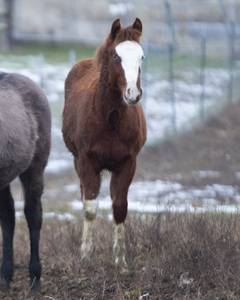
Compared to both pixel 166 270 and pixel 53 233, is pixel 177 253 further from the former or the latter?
pixel 53 233

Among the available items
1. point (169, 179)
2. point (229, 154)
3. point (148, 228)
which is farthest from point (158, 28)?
point (148, 228)

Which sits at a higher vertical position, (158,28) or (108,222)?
(108,222)

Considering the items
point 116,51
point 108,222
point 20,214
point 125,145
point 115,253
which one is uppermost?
point 116,51

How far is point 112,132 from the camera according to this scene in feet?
29.0

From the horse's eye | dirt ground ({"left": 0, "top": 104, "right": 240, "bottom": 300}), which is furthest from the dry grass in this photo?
the horse's eye

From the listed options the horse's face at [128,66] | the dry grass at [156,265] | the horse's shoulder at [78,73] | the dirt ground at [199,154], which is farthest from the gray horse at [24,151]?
the dirt ground at [199,154]

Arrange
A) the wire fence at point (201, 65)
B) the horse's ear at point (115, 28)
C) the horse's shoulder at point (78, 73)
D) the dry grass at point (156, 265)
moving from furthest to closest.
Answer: the wire fence at point (201, 65), the horse's shoulder at point (78, 73), the horse's ear at point (115, 28), the dry grass at point (156, 265)

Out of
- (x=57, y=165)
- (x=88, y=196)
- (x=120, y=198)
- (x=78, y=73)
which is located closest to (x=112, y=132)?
(x=120, y=198)

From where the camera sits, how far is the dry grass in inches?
309

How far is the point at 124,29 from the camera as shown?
28.0 feet

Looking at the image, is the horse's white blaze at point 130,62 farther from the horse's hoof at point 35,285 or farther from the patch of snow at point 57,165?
the patch of snow at point 57,165

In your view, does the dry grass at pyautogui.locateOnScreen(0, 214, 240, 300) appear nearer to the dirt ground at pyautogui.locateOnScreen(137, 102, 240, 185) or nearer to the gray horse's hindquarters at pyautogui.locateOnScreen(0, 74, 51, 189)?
the gray horse's hindquarters at pyautogui.locateOnScreen(0, 74, 51, 189)

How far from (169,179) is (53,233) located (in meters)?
6.24

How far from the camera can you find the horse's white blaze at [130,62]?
8.09 metres
